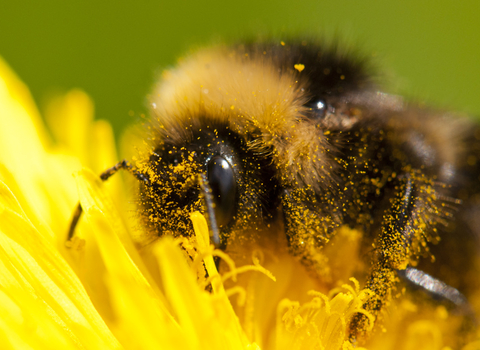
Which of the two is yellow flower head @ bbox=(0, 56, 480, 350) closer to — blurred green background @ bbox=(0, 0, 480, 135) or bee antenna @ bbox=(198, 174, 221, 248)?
bee antenna @ bbox=(198, 174, 221, 248)

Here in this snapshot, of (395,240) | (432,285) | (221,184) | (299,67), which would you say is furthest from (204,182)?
(432,285)

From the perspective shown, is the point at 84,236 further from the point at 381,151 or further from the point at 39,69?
the point at 39,69

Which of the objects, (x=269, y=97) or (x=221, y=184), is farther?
(x=269, y=97)

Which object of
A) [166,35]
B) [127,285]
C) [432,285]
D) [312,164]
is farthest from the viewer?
[166,35]

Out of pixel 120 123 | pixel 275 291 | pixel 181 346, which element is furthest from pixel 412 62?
pixel 181 346

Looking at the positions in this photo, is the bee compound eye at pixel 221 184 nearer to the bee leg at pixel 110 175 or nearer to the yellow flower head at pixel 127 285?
the yellow flower head at pixel 127 285

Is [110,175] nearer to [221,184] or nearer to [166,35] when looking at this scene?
[221,184]
